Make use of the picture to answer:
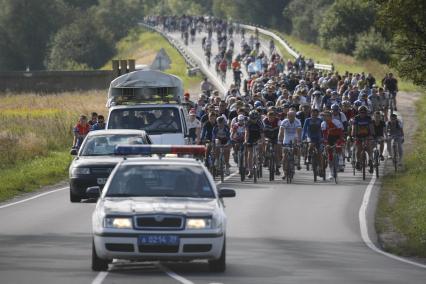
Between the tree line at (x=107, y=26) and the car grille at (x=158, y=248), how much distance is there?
62.0 m

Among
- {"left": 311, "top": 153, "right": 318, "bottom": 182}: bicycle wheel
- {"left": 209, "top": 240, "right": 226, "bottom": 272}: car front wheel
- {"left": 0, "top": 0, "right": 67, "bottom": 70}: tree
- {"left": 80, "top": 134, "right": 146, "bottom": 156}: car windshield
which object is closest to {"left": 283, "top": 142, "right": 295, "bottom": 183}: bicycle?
{"left": 311, "top": 153, "right": 318, "bottom": 182}: bicycle wheel

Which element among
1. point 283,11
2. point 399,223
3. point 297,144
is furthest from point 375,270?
point 283,11

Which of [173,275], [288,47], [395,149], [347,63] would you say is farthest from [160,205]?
[288,47]

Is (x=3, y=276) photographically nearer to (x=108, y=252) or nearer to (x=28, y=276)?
(x=28, y=276)

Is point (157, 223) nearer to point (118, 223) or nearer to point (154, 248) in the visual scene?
point (154, 248)

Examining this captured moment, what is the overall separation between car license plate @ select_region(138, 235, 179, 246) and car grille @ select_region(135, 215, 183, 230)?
0.36 ft

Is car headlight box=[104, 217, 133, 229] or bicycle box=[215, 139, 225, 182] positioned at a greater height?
car headlight box=[104, 217, 133, 229]

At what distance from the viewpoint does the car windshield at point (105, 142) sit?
82.9ft

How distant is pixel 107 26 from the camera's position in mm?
135000

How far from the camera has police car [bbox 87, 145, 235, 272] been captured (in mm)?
14977

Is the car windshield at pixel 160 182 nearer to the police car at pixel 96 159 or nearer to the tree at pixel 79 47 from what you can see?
the police car at pixel 96 159

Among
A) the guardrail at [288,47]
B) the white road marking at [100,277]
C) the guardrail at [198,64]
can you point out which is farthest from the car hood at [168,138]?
the guardrail at [198,64]

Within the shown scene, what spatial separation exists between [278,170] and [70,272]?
57.2ft

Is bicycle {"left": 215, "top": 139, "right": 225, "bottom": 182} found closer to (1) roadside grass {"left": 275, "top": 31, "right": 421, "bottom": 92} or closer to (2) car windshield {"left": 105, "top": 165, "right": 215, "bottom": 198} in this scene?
(2) car windshield {"left": 105, "top": 165, "right": 215, "bottom": 198}
